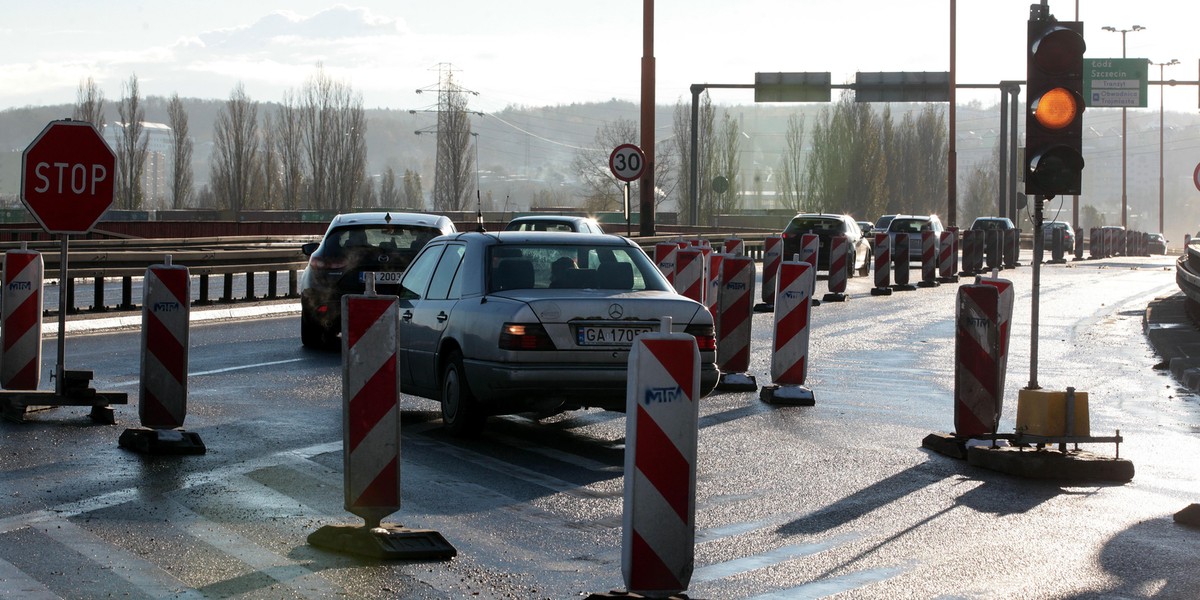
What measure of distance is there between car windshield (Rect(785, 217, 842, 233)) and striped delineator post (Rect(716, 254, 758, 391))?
22.9 meters

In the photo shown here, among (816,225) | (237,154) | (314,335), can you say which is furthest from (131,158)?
(314,335)

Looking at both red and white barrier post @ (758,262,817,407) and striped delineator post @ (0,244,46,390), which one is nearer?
striped delineator post @ (0,244,46,390)

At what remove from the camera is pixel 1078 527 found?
307 inches

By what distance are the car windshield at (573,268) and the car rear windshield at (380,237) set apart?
19.0 feet

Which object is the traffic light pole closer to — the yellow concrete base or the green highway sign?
the yellow concrete base

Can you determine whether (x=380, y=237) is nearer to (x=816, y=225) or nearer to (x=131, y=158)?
(x=816, y=225)

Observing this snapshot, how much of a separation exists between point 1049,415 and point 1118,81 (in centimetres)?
5642

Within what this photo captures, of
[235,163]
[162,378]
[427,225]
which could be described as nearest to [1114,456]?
[162,378]

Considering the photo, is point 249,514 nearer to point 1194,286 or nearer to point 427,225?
point 427,225

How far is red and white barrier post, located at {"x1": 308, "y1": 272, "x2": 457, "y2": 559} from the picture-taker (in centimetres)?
707

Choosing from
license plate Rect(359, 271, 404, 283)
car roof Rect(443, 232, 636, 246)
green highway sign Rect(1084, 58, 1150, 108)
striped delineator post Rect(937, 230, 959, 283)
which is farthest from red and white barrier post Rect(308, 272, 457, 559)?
green highway sign Rect(1084, 58, 1150, 108)

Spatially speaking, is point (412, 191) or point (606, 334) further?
point (412, 191)

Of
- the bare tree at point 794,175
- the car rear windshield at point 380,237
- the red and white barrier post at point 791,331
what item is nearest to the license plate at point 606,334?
the red and white barrier post at point 791,331

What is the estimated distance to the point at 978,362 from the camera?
1017cm
